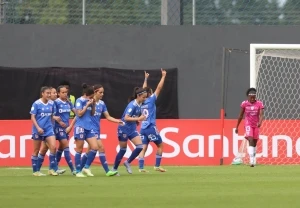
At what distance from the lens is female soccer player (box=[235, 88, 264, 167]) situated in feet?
83.0

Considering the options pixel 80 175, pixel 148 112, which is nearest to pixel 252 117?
pixel 148 112

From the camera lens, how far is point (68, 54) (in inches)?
1171

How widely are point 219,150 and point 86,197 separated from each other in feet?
41.8

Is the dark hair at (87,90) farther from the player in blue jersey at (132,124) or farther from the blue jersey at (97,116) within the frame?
the player in blue jersey at (132,124)

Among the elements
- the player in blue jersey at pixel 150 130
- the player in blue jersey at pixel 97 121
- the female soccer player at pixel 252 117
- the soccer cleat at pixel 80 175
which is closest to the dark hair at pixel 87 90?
the player in blue jersey at pixel 97 121

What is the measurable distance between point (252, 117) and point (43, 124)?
22.9ft

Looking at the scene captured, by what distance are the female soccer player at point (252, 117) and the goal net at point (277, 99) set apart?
596 millimetres

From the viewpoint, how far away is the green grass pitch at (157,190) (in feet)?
42.9

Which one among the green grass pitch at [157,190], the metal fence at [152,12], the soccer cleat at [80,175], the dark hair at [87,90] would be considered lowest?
the soccer cleat at [80,175]

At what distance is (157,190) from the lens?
15.6m

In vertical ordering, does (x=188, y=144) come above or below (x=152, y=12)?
below

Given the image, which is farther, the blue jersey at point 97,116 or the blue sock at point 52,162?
the blue sock at point 52,162

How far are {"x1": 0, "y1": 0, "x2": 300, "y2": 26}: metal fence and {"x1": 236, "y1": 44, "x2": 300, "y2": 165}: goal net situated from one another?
4.67ft

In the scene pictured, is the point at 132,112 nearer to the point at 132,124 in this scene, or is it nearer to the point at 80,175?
the point at 132,124
